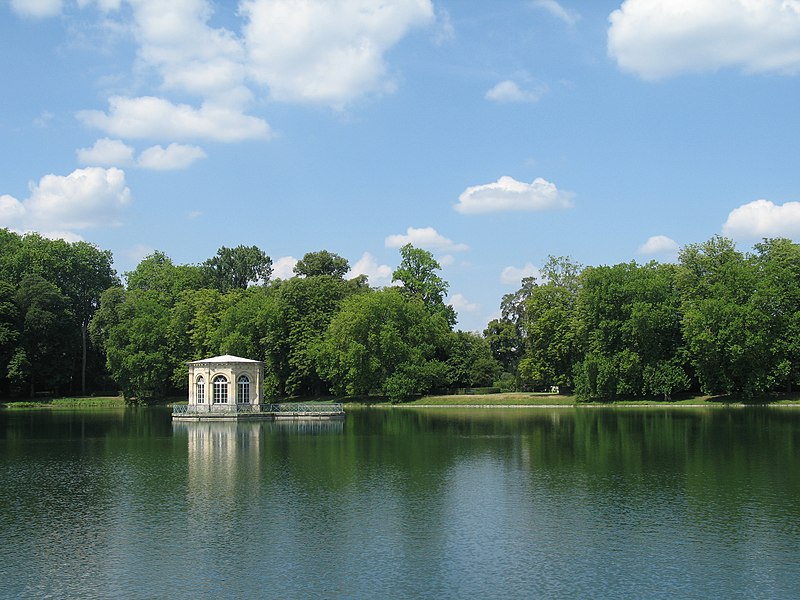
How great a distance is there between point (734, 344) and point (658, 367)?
337 inches

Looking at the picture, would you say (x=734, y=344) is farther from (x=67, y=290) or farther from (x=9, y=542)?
(x=67, y=290)

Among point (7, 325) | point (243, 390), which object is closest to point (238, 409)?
point (243, 390)

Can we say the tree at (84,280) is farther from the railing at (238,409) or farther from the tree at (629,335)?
the tree at (629,335)

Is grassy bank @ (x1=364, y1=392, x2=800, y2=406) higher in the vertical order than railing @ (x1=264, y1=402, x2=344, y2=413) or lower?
lower

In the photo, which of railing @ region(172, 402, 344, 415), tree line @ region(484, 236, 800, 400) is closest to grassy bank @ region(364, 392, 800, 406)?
tree line @ region(484, 236, 800, 400)

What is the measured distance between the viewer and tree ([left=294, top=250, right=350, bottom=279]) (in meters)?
114

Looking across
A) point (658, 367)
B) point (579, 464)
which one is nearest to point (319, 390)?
point (658, 367)

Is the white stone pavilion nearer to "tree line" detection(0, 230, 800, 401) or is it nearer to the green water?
"tree line" detection(0, 230, 800, 401)

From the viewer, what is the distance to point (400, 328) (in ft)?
306

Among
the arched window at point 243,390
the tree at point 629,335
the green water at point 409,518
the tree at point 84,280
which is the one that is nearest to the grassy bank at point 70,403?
the tree at point 84,280

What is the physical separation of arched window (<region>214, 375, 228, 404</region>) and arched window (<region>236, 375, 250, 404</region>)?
40.9 inches

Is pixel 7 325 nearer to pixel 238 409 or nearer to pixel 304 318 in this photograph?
pixel 304 318

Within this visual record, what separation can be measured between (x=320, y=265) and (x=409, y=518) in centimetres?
8966

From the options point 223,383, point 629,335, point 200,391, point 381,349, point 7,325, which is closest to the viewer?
point 223,383
